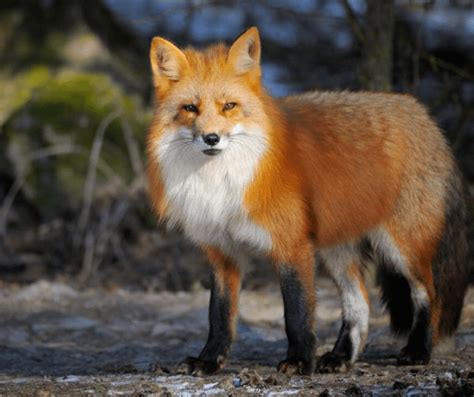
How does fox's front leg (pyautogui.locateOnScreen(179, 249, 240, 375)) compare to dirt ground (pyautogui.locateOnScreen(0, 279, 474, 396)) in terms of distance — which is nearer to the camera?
dirt ground (pyautogui.locateOnScreen(0, 279, 474, 396))

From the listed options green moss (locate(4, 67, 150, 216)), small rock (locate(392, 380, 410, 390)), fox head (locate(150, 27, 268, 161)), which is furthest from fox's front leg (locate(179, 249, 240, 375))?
Answer: green moss (locate(4, 67, 150, 216))

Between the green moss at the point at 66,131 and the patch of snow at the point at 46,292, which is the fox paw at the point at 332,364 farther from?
the green moss at the point at 66,131

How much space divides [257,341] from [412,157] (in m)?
1.96

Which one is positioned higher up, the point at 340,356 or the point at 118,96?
the point at 118,96

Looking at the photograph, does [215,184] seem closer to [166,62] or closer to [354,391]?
[166,62]

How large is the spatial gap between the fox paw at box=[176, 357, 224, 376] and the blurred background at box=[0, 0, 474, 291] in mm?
3323

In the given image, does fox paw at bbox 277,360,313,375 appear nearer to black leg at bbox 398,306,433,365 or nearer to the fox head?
black leg at bbox 398,306,433,365

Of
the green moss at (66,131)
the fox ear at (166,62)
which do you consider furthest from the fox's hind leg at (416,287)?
the green moss at (66,131)

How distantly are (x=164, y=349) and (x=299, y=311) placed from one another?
1.86 meters

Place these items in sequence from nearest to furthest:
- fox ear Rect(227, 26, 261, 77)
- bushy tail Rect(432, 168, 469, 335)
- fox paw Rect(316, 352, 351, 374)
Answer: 1. fox ear Rect(227, 26, 261, 77)
2. fox paw Rect(316, 352, 351, 374)
3. bushy tail Rect(432, 168, 469, 335)

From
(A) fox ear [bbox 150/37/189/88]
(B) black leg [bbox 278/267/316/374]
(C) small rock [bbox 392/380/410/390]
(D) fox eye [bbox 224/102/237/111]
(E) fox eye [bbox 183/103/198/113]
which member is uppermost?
(A) fox ear [bbox 150/37/189/88]

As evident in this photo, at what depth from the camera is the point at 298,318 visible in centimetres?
491

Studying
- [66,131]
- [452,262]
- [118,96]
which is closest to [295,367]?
[452,262]

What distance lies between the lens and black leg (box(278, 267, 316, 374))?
193 inches
